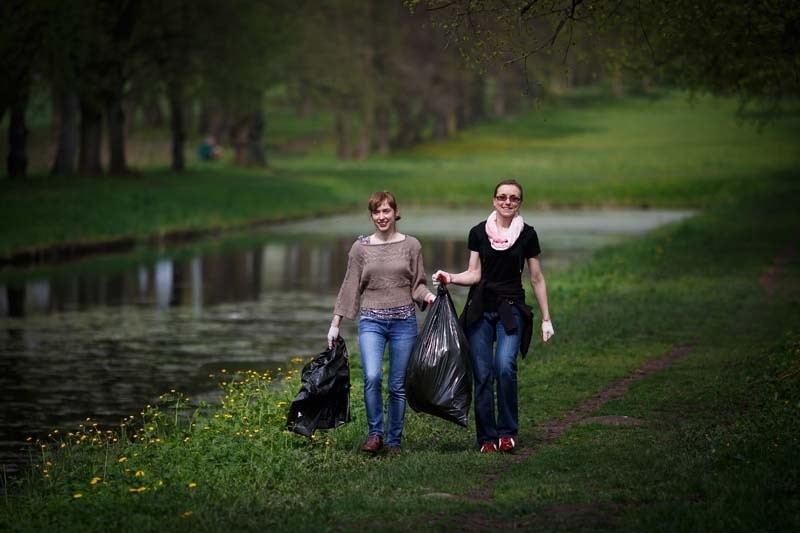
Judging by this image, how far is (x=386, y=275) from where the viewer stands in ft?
36.4

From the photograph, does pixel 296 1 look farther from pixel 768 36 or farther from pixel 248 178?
pixel 768 36

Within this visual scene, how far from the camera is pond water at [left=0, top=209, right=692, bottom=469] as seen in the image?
53.9 feet

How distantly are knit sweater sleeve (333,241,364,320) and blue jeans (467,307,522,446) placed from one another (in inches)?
36.3

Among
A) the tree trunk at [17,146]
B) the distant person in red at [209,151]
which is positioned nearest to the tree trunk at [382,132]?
the distant person in red at [209,151]

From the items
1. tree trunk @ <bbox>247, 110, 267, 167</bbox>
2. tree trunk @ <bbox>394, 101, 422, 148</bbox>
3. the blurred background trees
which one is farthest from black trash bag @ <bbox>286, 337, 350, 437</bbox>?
tree trunk @ <bbox>394, 101, 422, 148</bbox>

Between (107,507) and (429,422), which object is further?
(429,422)

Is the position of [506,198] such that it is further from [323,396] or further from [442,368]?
[323,396]

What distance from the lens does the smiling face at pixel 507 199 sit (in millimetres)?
10891

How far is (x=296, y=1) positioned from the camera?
218ft

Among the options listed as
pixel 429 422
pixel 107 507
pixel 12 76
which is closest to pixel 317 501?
pixel 107 507

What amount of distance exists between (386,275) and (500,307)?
35.5 inches

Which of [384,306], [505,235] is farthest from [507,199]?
[384,306]

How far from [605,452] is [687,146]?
79.8 meters

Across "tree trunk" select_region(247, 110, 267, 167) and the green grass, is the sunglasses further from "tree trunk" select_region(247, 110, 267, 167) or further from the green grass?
"tree trunk" select_region(247, 110, 267, 167)
